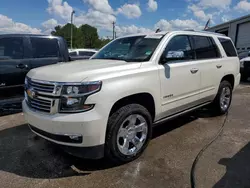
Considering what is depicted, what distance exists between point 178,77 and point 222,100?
2117 mm

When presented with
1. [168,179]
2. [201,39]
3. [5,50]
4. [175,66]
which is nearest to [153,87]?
[175,66]

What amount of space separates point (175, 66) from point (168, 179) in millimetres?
1722

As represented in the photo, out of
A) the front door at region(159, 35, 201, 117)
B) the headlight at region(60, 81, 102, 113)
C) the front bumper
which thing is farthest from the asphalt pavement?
the headlight at region(60, 81, 102, 113)

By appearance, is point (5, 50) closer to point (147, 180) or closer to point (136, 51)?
point (136, 51)

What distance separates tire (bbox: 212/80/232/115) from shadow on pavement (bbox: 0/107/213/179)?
5.77ft

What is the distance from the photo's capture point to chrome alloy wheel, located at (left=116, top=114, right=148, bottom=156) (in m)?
3.03

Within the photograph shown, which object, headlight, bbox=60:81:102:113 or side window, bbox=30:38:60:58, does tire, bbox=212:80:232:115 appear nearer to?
headlight, bbox=60:81:102:113

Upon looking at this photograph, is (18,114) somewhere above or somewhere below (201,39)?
→ below

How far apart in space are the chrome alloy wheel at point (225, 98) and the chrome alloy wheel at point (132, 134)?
2641 millimetres

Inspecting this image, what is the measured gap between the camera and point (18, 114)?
17.4 ft

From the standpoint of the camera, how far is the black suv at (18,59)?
16.1 ft

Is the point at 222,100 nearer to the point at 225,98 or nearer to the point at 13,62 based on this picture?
the point at 225,98

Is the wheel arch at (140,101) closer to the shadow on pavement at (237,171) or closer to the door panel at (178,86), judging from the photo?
the door panel at (178,86)

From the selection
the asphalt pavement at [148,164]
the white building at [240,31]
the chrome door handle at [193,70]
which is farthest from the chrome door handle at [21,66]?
the white building at [240,31]
